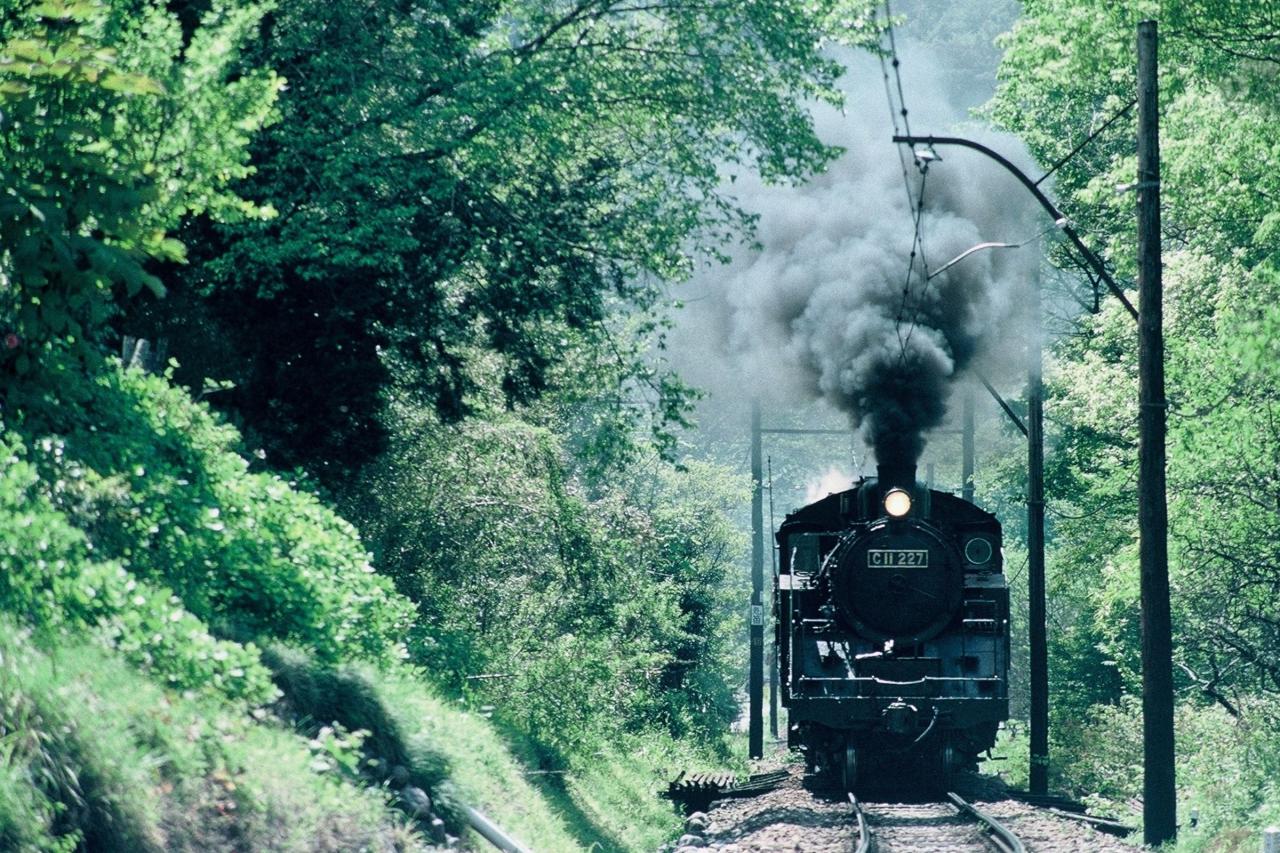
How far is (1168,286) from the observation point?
89.0 ft

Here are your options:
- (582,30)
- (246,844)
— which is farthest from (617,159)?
(246,844)

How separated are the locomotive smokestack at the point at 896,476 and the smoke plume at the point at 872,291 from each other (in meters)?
0.67

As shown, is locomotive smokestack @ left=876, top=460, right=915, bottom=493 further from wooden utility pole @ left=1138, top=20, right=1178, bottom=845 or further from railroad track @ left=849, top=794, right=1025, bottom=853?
wooden utility pole @ left=1138, top=20, right=1178, bottom=845

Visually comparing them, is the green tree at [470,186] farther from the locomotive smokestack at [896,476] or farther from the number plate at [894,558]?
the number plate at [894,558]

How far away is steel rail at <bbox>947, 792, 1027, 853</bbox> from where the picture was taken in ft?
46.8

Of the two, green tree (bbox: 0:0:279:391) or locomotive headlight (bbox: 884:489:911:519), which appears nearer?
green tree (bbox: 0:0:279:391)

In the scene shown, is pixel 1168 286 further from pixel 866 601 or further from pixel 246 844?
pixel 246 844

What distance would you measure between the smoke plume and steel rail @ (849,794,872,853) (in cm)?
464

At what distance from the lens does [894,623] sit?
18.8m

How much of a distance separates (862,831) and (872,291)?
10.3 metres

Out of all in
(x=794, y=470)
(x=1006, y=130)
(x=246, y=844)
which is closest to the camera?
(x=246, y=844)

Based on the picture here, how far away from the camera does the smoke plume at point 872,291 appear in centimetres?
2209

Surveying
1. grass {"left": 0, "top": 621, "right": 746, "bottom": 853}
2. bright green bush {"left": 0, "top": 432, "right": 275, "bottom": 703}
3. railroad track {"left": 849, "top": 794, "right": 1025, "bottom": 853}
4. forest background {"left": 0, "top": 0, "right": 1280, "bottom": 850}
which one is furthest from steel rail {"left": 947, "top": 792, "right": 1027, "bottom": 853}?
bright green bush {"left": 0, "top": 432, "right": 275, "bottom": 703}

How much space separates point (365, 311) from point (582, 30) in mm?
4100
